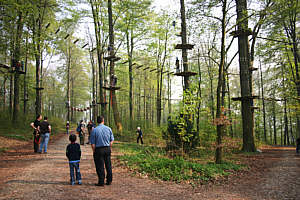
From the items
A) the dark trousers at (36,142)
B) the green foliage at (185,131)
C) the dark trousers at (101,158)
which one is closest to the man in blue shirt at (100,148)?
the dark trousers at (101,158)

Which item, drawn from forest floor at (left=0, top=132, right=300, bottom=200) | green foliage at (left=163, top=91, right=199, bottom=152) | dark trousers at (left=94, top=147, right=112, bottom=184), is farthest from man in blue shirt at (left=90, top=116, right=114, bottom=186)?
green foliage at (left=163, top=91, right=199, bottom=152)

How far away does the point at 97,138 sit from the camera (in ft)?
16.0

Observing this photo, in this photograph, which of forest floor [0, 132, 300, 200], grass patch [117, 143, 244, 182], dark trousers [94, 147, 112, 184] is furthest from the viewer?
grass patch [117, 143, 244, 182]

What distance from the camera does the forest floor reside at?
450 cm

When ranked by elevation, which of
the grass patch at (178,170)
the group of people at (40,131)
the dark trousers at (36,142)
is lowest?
the grass patch at (178,170)

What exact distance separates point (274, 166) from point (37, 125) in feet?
Result: 35.6

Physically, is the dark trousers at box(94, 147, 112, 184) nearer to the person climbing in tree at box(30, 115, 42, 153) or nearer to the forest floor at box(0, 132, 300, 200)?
the forest floor at box(0, 132, 300, 200)

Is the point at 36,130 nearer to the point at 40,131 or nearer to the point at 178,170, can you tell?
the point at 40,131

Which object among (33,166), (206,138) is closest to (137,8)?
(206,138)

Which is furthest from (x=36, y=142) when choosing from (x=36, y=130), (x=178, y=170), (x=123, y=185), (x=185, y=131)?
(x=185, y=131)

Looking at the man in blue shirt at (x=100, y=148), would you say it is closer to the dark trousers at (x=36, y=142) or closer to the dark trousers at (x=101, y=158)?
the dark trousers at (x=101, y=158)

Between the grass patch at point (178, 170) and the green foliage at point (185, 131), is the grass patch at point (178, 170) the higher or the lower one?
the lower one

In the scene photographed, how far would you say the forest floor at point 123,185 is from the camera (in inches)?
177

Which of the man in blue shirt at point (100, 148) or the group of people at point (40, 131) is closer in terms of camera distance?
the man in blue shirt at point (100, 148)
